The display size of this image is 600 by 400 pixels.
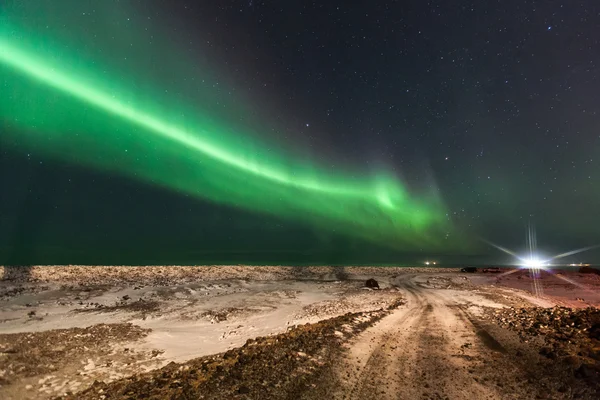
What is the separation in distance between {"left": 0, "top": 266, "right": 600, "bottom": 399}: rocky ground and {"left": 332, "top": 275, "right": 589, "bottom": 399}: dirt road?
0.04 m

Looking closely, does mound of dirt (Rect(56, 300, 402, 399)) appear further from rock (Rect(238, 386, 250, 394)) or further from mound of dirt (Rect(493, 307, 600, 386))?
mound of dirt (Rect(493, 307, 600, 386))

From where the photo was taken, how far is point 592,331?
466 inches

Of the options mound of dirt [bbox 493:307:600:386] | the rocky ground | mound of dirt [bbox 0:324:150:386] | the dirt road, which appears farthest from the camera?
mound of dirt [bbox 0:324:150:386]

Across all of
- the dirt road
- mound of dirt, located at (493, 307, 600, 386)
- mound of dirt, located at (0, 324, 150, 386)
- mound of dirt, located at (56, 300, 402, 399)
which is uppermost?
mound of dirt, located at (493, 307, 600, 386)

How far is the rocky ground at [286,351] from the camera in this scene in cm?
801

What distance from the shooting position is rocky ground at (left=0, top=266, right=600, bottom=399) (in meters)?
8.01

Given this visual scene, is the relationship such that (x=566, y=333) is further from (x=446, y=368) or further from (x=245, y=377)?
(x=245, y=377)

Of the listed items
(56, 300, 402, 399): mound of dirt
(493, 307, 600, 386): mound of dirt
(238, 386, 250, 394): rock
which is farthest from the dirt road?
(238, 386, 250, 394): rock

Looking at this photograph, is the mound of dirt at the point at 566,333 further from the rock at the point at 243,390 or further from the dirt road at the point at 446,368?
the rock at the point at 243,390

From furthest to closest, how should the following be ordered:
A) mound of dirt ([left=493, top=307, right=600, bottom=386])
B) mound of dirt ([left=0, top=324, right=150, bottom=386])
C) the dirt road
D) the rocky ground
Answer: mound of dirt ([left=0, top=324, right=150, bottom=386])
mound of dirt ([left=493, top=307, right=600, bottom=386])
the rocky ground
the dirt road

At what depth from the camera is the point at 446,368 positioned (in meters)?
9.22

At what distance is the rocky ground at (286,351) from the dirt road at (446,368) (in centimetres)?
4

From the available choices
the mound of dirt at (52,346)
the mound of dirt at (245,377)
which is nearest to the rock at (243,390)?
the mound of dirt at (245,377)

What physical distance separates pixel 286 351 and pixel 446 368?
16.4ft
